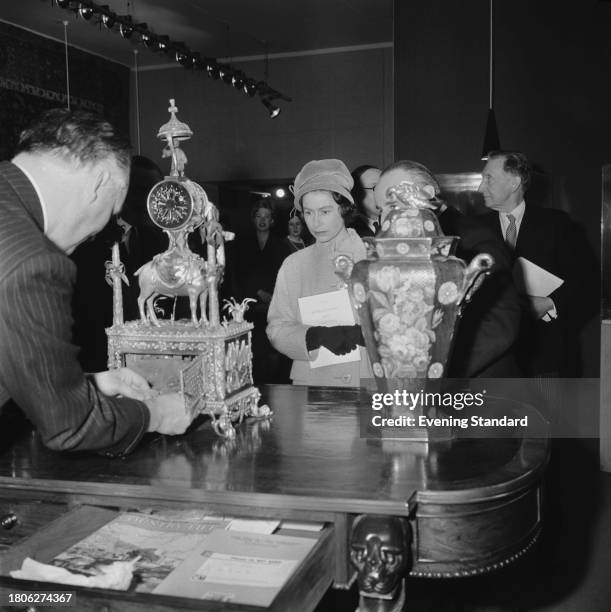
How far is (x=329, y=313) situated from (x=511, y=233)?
163 centimetres

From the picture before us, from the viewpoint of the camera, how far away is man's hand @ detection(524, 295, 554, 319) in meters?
3.41

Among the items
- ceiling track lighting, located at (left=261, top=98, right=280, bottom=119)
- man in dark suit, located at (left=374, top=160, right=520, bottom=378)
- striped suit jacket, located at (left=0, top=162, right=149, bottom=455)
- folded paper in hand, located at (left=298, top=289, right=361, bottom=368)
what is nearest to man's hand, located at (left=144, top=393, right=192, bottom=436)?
striped suit jacket, located at (left=0, top=162, right=149, bottom=455)

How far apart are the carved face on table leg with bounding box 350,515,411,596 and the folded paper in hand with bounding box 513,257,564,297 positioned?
2348 millimetres

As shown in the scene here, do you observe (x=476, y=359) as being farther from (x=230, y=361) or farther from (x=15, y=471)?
(x=15, y=471)

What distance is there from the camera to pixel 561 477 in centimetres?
399

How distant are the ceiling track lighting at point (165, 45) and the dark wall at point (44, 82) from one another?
622 millimetres

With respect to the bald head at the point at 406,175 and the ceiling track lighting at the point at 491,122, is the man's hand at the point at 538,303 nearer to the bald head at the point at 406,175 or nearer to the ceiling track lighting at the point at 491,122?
the ceiling track lighting at the point at 491,122

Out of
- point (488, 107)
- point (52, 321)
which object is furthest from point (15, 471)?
point (488, 107)

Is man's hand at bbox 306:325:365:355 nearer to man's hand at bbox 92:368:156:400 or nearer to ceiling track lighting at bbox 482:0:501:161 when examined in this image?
man's hand at bbox 92:368:156:400

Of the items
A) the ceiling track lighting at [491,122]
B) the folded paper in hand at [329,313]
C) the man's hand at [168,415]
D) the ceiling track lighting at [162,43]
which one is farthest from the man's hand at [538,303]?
the ceiling track lighting at [162,43]

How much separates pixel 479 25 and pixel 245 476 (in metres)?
4.39

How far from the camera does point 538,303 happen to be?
3410 mm

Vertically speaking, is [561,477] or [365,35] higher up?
[365,35]

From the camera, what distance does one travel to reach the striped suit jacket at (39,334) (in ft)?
4.07
